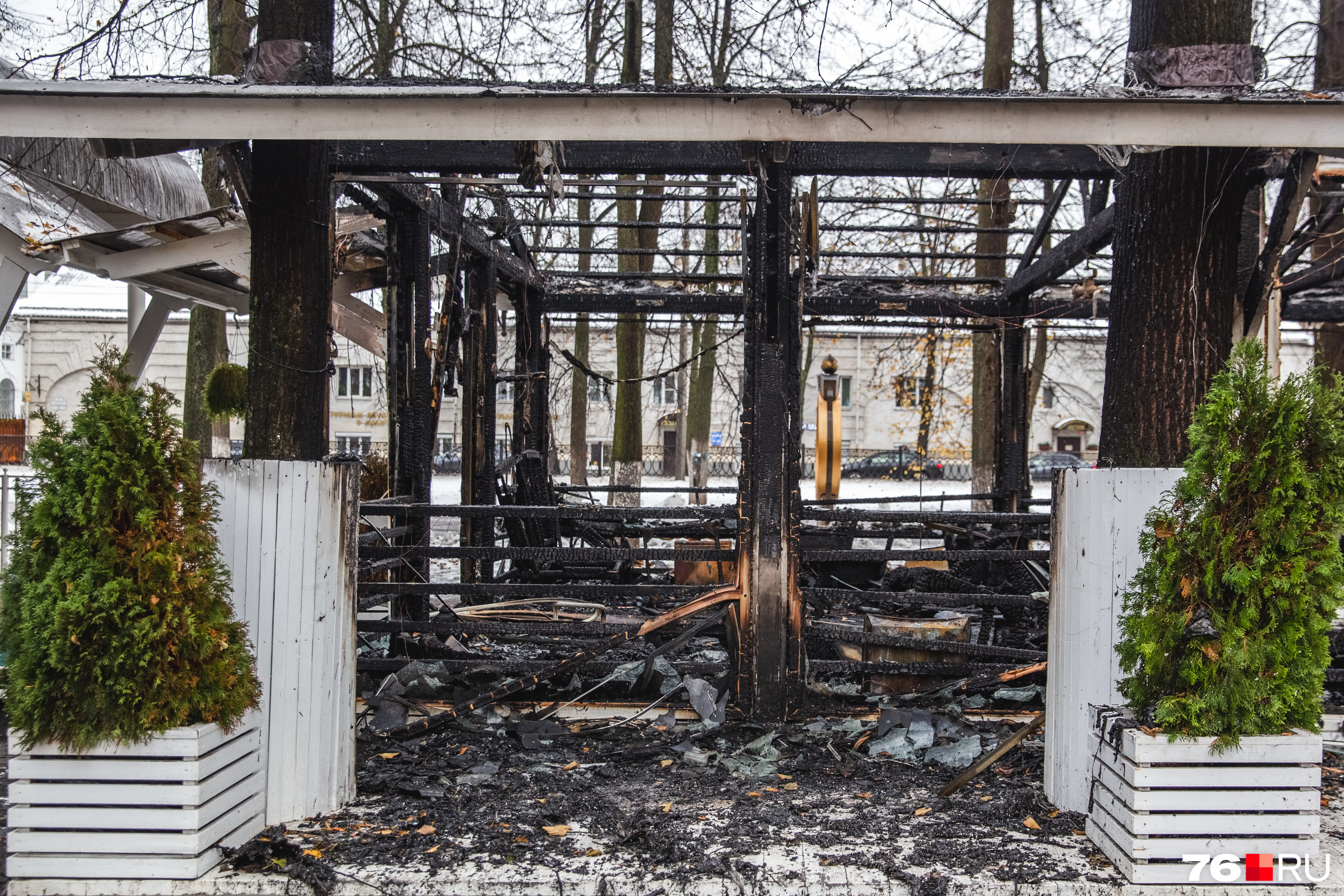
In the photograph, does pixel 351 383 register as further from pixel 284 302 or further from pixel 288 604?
pixel 288 604

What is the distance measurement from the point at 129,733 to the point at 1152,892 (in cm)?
387

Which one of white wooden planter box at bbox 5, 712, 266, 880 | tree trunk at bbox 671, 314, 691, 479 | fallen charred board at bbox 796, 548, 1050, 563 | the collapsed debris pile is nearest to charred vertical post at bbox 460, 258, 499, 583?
the collapsed debris pile

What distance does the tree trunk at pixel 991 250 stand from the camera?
12656 mm

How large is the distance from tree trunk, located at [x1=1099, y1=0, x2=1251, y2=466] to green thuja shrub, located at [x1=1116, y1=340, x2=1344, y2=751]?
2.95 feet

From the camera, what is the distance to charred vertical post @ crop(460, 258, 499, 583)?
9.20m

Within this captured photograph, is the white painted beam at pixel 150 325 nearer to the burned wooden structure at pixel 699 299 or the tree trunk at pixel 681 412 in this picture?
the burned wooden structure at pixel 699 299

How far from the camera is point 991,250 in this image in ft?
43.2

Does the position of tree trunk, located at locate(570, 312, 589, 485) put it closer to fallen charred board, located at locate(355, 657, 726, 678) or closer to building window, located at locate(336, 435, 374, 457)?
fallen charred board, located at locate(355, 657, 726, 678)

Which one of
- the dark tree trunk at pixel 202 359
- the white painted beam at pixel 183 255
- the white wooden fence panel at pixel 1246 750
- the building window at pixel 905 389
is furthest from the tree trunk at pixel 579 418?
the white wooden fence panel at pixel 1246 750

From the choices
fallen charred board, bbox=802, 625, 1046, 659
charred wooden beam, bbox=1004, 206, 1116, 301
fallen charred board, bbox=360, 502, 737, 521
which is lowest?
fallen charred board, bbox=802, 625, 1046, 659


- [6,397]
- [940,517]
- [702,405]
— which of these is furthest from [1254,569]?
[6,397]

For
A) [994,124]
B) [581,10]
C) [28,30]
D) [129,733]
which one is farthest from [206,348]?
[994,124]

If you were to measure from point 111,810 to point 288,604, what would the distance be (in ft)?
3.40

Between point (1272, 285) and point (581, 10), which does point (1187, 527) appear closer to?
point (1272, 285)
